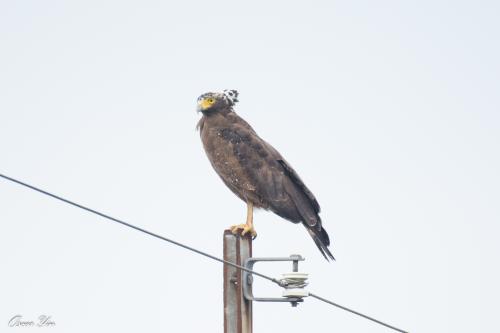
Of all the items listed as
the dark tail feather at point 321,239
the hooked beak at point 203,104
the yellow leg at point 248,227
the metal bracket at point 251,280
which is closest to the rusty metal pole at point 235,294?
the metal bracket at point 251,280

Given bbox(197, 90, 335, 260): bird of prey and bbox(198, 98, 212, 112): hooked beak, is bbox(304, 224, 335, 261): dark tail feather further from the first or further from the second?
bbox(198, 98, 212, 112): hooked beak

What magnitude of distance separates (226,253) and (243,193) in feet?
12.1

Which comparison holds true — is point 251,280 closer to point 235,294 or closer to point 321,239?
point 235,294

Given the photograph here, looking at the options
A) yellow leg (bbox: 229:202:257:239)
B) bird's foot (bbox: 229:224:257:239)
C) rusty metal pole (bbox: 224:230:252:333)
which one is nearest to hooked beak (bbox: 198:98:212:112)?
yellow leg (bbox: 229:202:257:239)

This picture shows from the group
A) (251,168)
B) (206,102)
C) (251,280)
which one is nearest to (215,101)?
(206,102)

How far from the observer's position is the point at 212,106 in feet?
37.3

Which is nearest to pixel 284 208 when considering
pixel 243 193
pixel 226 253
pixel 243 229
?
pixel 243 193

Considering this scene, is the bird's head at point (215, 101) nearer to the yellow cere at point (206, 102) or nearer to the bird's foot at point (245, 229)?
the yellow cere at point (206, 102)

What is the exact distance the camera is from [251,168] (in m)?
10.8

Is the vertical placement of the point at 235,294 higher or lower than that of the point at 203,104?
lower

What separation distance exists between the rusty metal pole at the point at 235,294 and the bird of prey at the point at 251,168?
277 cm

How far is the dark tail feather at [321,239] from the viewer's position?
984 cm

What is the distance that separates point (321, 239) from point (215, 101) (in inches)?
92.7

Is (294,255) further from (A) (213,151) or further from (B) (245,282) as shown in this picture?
(A) (213,151)
